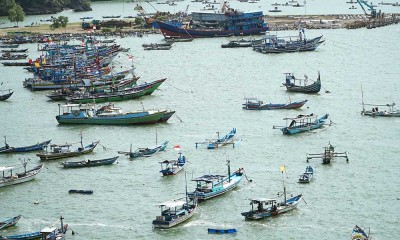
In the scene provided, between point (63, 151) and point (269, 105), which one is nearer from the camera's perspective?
point (63, 151)

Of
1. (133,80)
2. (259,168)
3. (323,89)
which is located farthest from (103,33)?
(259,168)

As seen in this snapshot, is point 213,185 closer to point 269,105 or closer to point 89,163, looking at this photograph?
point 89,163

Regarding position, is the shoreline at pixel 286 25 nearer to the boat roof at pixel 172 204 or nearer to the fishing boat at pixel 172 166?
the fishing boat at pixel 172 166

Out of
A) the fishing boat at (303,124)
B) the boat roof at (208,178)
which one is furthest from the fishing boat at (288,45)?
the boat roof at (208,178)

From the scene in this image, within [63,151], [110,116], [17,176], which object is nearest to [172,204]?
[17,176]

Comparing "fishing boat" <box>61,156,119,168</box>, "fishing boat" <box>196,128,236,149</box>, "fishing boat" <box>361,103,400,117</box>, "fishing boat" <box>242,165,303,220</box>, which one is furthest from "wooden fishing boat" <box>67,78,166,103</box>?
"fishing boat" <box>242,165,303,220</box>

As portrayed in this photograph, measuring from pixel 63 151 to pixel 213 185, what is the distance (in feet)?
37.4

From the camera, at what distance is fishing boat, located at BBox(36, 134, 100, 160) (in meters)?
48.6

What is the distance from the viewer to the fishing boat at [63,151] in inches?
1913

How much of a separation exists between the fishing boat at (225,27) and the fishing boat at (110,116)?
4845 cm

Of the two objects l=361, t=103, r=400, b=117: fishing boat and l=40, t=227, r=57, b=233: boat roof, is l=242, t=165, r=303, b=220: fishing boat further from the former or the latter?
l=361, t=103, r=400, b=117: fishing boat

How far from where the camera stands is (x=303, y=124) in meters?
53.8

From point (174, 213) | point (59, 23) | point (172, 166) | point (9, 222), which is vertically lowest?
point (9, 222)

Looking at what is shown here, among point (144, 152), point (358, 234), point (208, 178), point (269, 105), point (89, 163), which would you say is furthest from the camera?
point (269, 105)
